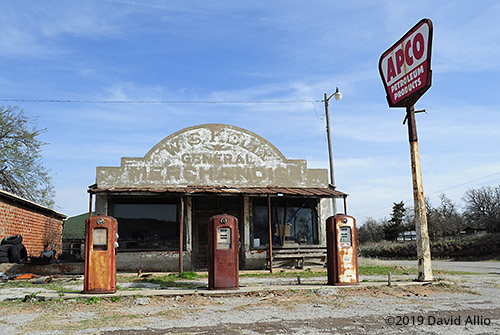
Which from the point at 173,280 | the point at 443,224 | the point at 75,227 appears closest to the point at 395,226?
the point at 443,224

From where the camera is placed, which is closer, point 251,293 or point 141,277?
point 251,293

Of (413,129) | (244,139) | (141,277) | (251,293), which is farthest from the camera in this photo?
(244,139)

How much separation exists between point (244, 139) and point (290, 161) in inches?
81.3

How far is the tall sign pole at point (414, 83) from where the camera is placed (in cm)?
1094

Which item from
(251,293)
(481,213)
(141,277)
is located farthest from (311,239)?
(481,213)

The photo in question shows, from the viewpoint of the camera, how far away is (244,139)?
17.5 meters

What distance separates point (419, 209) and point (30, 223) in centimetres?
1390

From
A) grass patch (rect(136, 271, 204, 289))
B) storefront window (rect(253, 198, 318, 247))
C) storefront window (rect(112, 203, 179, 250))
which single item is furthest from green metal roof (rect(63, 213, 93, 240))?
grass patch (rect(136, 271, 204, 289))

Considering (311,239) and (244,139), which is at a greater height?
(244,139)

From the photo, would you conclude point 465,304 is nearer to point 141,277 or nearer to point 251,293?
point 251,293

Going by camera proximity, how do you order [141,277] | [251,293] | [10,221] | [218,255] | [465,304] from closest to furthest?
Result: [465,304], [251,293], [218,255], [141,277], [10,221]

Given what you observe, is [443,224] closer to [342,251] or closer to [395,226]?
[395,226]

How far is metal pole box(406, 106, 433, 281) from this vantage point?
1103cm

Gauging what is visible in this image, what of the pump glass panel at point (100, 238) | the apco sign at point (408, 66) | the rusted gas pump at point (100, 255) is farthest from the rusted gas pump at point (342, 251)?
the pump glass panel at point (100, 238)
